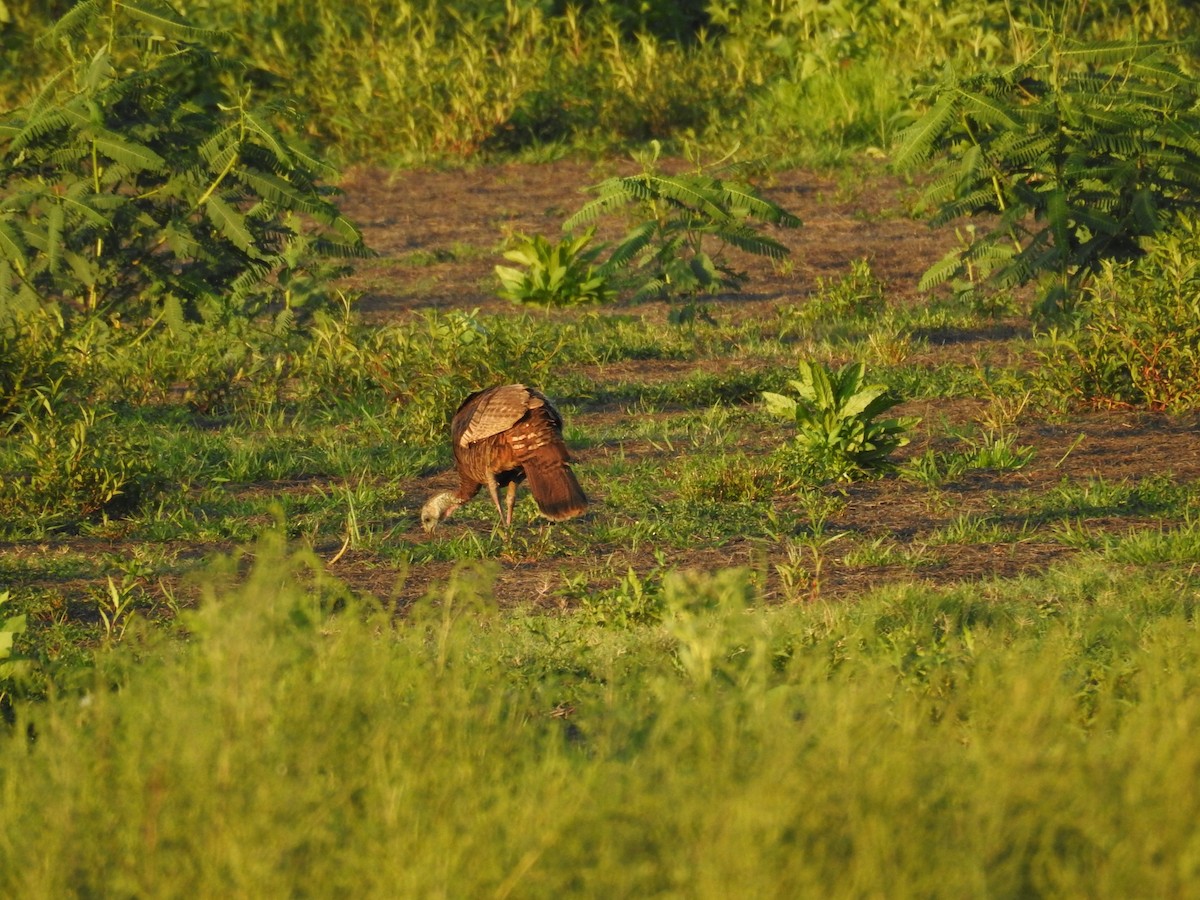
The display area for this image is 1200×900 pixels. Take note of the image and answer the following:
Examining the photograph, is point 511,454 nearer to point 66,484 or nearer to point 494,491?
point 494,491

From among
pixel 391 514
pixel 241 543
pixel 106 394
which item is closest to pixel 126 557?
pixel 241 543

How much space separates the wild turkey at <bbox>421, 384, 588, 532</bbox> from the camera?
623 cm

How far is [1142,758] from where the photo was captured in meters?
3.04

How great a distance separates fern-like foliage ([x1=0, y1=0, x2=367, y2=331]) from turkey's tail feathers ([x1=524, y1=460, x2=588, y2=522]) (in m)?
2.61

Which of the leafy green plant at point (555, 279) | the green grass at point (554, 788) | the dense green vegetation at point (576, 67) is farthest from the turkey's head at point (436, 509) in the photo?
the dense green vegetation at point (576, 67)

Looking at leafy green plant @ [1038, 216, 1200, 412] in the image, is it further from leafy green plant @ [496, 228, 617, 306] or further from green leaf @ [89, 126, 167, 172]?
green leaf @ [89, 126, 167, 172]

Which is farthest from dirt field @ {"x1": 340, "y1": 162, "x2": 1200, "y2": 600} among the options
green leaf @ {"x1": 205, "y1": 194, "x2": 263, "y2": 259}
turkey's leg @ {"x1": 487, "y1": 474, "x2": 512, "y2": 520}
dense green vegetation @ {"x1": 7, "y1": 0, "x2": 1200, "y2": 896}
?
green leaf @ {"x1": 205, "y1": 194, "x2": 263, "y2": 259}

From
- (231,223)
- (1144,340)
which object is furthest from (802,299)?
(231,223)

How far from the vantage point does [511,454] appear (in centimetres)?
645

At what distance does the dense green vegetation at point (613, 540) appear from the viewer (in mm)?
2895

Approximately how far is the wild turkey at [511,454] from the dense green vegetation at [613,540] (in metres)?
0.22

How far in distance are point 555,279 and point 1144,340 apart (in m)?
4.12

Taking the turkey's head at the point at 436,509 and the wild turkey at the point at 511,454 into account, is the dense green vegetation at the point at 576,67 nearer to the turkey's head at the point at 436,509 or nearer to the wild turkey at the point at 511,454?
the wild turkey at the point at 511,454

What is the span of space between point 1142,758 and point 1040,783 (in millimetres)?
246
